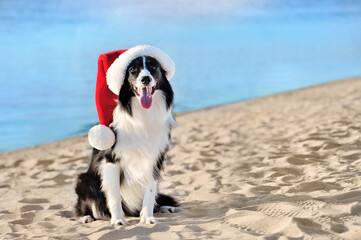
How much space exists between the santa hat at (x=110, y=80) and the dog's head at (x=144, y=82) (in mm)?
43

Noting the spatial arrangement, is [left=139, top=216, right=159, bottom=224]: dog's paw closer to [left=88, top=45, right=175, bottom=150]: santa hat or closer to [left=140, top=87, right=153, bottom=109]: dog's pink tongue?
[left=88, top=45, right=175, bottom=150]: santa hat

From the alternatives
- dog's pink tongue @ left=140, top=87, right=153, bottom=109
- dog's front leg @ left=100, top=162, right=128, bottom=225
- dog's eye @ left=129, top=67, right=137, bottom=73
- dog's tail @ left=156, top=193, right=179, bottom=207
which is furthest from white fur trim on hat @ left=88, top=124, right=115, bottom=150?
dog's tail @ left=156, top=193, right=179, bottom=207

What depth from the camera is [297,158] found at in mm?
5152

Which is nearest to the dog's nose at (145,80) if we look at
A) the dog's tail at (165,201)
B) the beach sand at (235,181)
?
the beach sand at (235,181)

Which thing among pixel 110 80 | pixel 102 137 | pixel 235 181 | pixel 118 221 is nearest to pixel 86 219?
pixel 118 221

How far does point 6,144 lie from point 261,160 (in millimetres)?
5037

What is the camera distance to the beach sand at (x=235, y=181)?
3.21 m

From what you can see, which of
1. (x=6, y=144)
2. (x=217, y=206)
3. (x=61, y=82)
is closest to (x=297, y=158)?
(x=217, y=206)

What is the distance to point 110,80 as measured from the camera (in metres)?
3.34

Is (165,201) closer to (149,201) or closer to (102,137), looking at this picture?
(149,201)

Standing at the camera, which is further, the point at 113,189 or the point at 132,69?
the point at 113,189

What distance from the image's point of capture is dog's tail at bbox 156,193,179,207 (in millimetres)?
3965

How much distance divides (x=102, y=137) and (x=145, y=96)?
418 mm

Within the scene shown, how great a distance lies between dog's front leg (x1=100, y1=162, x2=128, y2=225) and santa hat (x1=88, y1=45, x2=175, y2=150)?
19 cm
